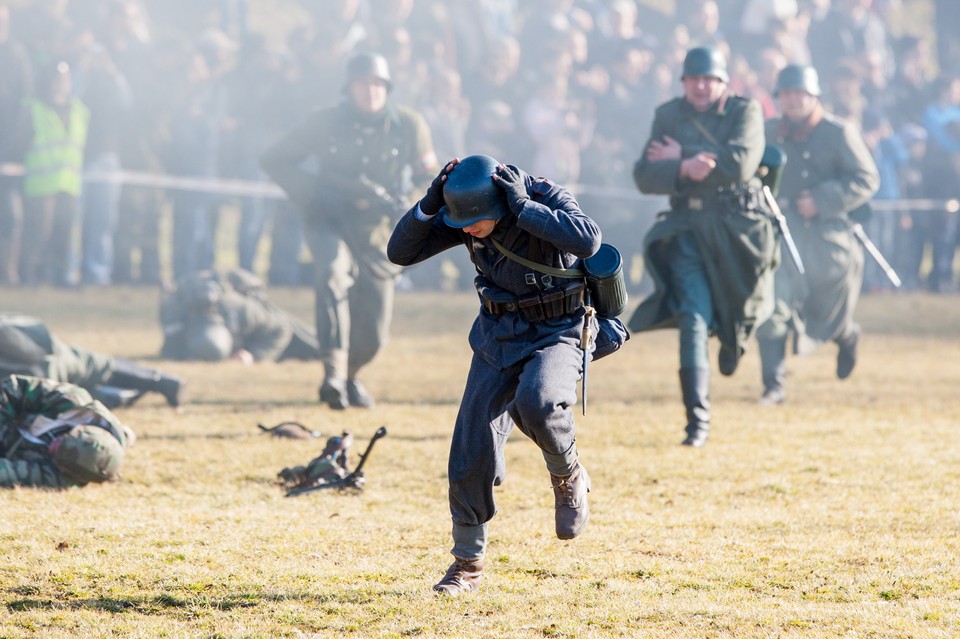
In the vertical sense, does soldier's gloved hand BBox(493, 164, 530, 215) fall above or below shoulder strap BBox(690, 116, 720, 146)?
below

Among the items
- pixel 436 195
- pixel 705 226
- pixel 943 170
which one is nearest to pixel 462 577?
pixel 436 195

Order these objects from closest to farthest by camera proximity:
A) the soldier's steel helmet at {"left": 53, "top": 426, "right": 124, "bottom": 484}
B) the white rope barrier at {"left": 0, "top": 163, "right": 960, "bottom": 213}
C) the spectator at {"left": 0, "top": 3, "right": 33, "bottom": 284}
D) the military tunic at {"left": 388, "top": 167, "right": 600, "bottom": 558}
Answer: the military tunic at {"left": 388, "top": 167, "right": 600, "bottom": 558}
the soldier's steel helmet at {"left": 53, "top": 426, "right": 124, "bottom": 484}
the spectator at {"left": 0, "top": 3, "right": 33, "bottom": 284}
the white rope barrier at {"left": 0, "top": 163, "right": 960, "bottom": 213}

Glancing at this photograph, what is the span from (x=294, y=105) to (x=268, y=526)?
365 inches

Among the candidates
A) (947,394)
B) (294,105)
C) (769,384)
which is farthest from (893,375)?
(294,105)

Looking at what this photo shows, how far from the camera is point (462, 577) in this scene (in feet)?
17.3

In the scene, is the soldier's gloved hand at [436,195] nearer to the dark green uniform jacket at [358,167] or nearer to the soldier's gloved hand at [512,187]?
the soldier's gloved hand at [512,187]

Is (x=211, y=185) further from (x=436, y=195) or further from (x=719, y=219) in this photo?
(x=436, y=195)

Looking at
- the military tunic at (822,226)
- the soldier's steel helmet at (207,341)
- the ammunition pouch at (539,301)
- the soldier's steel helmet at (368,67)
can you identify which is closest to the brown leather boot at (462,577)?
the ammunition pouch at (539,301)

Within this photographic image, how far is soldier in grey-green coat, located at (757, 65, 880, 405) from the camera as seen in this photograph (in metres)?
10.5

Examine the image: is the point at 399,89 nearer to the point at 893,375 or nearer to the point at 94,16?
the point at 94,16

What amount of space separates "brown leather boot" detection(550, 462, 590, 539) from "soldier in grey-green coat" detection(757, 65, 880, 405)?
17.5 feet

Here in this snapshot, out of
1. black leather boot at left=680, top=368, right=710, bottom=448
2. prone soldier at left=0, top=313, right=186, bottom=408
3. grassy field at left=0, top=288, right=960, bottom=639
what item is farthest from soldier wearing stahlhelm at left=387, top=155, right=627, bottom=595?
prone soldier at left=0, top=313, right=186, bottom=408

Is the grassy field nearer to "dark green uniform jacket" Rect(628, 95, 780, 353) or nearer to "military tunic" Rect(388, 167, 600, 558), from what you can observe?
"military tunic" Rect(388, 167, 600, 558)

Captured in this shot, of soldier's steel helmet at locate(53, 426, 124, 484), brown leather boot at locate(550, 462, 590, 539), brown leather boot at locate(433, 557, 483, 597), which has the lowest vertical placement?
soldier's steel helmet at locate(53, 426, 124, 484)
